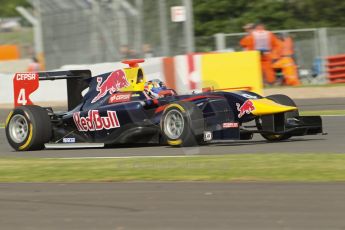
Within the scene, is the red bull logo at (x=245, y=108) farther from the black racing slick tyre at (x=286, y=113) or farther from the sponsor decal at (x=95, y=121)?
the sponsor decal at (x=95, y=121)

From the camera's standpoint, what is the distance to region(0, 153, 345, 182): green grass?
825 centimetres

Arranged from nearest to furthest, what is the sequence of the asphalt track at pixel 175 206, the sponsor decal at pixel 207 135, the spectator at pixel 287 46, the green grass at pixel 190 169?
the asphalt track at pixel 175 206 → the green grass at pixel 190 169 → the sponsor decal at pixel 207 135 → the spectator at pixel 287 46

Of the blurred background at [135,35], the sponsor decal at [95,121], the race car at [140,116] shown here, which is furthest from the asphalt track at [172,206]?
the blurred background at [135,35]

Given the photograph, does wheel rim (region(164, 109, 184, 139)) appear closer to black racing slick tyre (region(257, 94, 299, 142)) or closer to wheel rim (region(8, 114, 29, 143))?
black racing slick tyre (region(257, 94, 299, 142))

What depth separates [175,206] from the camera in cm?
683

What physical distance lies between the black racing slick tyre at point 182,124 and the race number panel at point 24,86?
8.57 feet

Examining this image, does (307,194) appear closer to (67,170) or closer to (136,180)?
(136,180)

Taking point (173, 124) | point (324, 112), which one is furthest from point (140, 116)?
point (324, 112)

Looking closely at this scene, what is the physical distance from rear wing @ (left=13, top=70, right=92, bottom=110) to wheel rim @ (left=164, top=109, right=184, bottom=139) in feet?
7.29

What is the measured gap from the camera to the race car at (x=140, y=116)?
35.8ft

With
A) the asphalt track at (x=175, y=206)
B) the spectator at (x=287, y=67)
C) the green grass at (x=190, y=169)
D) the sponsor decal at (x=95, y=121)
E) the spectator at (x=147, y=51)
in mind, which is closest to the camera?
the asphalt track at (x=175, y=206)

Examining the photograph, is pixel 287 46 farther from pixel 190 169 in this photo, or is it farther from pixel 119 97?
pixel 190 169

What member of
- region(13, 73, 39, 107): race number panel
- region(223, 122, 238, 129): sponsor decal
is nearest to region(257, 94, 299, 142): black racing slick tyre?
region(223, 122, 238, 129): sponsor decal

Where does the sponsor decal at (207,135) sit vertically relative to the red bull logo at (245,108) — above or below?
below
